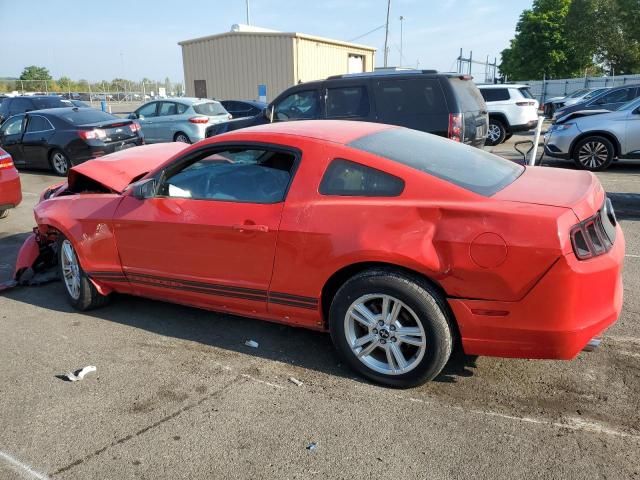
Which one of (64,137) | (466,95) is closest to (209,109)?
(64,137)

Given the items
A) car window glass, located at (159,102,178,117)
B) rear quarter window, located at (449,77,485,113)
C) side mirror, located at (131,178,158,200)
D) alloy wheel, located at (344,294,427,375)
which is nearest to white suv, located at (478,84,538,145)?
rear quarter window, located at (449,77,485,113)

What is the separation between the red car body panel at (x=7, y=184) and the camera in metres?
7.38

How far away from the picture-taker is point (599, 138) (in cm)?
1034

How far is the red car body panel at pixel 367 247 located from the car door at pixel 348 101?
463 centimetres

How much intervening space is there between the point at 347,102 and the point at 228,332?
5383 millimetres

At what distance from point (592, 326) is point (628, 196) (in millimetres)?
5519

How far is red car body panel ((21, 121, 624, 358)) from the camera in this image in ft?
9.13

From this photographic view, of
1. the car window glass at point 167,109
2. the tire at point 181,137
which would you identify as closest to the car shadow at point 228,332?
the tire at point 181,137

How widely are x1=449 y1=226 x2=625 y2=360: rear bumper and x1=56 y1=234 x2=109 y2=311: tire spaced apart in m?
3.06

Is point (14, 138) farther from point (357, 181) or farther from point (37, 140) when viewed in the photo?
point (357, 181)

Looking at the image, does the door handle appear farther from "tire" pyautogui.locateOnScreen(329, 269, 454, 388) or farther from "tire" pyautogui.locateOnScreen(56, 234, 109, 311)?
"tire" pyautogui.locateOnScreen(56, 234, 109, 311)

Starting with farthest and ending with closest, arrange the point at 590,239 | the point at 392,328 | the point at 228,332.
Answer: the point at 228,332 → the point at 392,328 → the point at 590,239

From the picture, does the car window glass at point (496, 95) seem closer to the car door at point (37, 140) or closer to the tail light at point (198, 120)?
the tail light at point (198, 120)

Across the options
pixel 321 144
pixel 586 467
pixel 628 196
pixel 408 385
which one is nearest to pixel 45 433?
pixel 408 385
